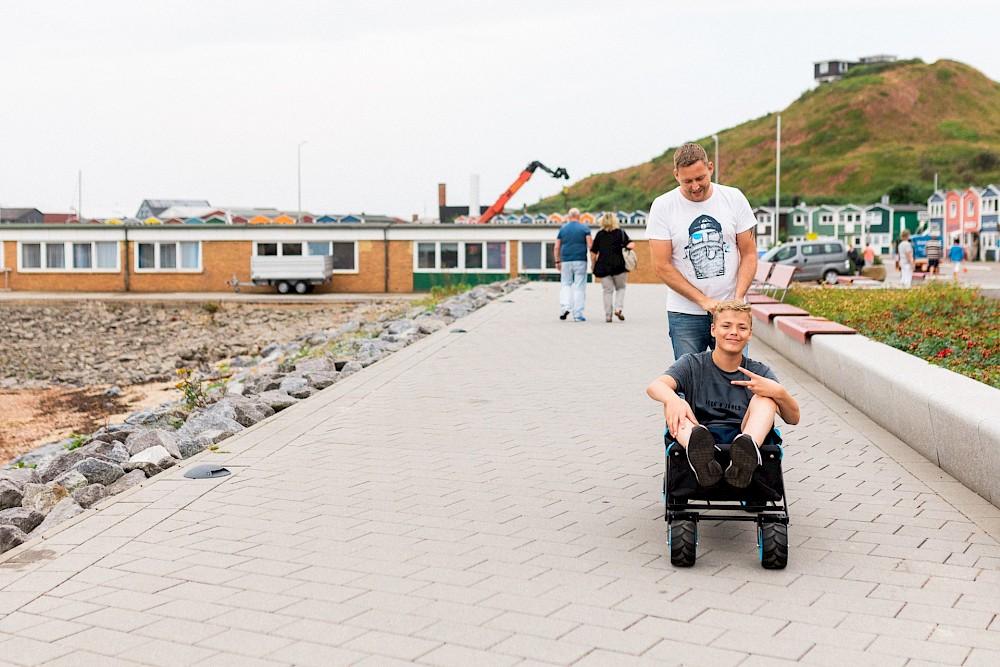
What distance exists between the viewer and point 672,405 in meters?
5.02

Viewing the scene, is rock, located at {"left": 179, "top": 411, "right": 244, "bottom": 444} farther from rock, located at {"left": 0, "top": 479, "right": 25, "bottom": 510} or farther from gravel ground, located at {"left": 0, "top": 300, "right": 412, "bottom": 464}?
gravel ground, located at {"left": 0, "top": 300, "right": 412, "bottom": 464}

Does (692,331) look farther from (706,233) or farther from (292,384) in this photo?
(292,384)

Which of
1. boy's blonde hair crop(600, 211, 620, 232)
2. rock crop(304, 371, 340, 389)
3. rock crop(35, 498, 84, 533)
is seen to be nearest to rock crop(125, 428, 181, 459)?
rock crop(35, 498, 84, 533)

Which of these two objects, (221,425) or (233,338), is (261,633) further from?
(233,338)

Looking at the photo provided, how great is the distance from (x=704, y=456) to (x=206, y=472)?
332 cm

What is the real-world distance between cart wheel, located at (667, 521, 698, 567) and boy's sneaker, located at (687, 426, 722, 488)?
22 centimetres

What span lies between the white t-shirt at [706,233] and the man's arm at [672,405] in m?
1.04

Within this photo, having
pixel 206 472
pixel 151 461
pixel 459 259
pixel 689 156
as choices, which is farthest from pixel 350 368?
pixel 459 259

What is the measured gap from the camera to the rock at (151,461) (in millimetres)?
7246

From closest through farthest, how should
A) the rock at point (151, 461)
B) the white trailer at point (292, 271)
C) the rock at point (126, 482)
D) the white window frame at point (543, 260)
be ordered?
the rock at point (126, 482), the rock at point (151, 461), the white trailer at point (292, 271), the white window frame at point (543, 260)

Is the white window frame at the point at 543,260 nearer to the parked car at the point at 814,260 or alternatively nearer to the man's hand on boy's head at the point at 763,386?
the parked car at the point at 814,260

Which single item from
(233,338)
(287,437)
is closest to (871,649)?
(287,437)

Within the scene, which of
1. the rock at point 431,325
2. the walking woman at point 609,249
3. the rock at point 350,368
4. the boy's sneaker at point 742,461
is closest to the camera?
the boy's sneaker at point 742,461

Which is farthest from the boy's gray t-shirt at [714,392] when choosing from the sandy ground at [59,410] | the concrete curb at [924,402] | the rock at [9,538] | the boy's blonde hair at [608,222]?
the boy's blonde hair at [608,222]
